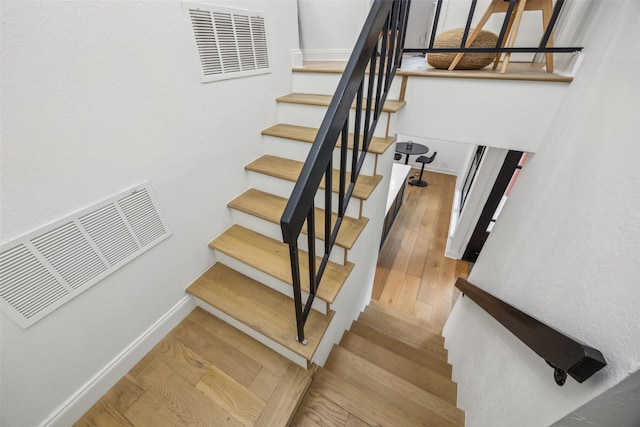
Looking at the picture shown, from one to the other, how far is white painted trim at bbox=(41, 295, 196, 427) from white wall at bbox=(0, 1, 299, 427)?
0.10 ft

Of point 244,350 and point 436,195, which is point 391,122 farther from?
point 436,195

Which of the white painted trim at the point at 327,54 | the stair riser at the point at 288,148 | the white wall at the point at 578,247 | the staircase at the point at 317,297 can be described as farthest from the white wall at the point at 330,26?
the white wall at the point at 578,247

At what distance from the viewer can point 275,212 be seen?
1544 millimetres

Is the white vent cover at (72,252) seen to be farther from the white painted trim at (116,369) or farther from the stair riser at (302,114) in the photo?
the stair riser at (302,114)

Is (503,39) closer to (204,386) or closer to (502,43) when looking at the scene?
(502,43)

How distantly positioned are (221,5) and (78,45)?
736mm

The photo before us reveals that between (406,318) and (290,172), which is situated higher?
(290,172)

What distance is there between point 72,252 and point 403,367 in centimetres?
192

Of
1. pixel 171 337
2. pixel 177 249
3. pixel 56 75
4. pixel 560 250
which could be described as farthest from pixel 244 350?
pixel 560 250

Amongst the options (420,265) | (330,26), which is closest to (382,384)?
(420,265)

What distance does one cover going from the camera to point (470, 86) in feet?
4.66

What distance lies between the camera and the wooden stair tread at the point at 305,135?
1.43 meters

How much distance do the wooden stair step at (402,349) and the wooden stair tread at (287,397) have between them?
0.80 m

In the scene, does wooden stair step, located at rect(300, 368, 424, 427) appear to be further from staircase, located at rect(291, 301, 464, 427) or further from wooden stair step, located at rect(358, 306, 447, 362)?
wooden stair step, located at rect(358, 306, 447, 362)
